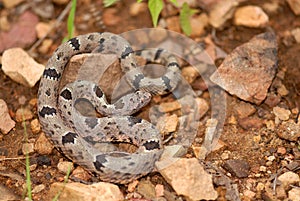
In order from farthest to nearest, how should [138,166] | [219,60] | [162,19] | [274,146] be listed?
[162,19] < [219,60] < [274,146] < [138,166]

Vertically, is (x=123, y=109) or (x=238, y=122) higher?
(x=123, y=109)

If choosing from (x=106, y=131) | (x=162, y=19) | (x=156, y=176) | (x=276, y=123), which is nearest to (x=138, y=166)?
(x=156, y=176)

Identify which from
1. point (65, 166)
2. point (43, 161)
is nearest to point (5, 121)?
point (43, 161)

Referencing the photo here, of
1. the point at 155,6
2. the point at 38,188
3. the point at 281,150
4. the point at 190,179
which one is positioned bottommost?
the point at 281,150

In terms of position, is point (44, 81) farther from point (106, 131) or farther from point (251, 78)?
point (251, 78)

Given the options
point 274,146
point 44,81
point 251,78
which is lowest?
point 274,146

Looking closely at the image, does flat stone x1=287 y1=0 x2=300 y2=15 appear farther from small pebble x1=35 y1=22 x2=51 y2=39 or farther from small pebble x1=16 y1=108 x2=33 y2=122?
small pebble x1=16 y1=108 x2=33 y2=122

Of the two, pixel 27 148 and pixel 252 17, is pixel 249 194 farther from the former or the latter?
pixel 252 17
